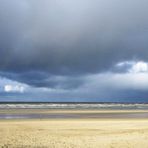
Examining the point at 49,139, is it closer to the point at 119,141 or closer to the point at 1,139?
the point at 1,139

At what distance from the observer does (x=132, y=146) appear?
20.2 meters

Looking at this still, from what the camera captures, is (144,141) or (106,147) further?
(144,141)

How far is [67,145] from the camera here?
2067 cm

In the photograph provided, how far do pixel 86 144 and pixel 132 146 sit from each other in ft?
10.4

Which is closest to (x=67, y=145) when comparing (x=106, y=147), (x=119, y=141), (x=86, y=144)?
(x=86, y=144)

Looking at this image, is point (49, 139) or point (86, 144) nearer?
point (86, 144)

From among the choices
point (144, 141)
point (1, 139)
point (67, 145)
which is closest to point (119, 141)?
point (144, 141)

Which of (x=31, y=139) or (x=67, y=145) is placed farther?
(x=31, y=139)

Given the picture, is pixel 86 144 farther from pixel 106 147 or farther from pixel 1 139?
pixel 1 139

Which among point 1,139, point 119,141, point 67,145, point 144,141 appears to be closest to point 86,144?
point 67,145

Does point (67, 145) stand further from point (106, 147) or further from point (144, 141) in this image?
point (144, 141)

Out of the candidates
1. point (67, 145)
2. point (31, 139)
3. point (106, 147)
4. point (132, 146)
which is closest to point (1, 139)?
point (31, 139)

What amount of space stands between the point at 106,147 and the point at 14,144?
6470 millimetres

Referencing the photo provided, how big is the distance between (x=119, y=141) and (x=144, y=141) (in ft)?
6.00
